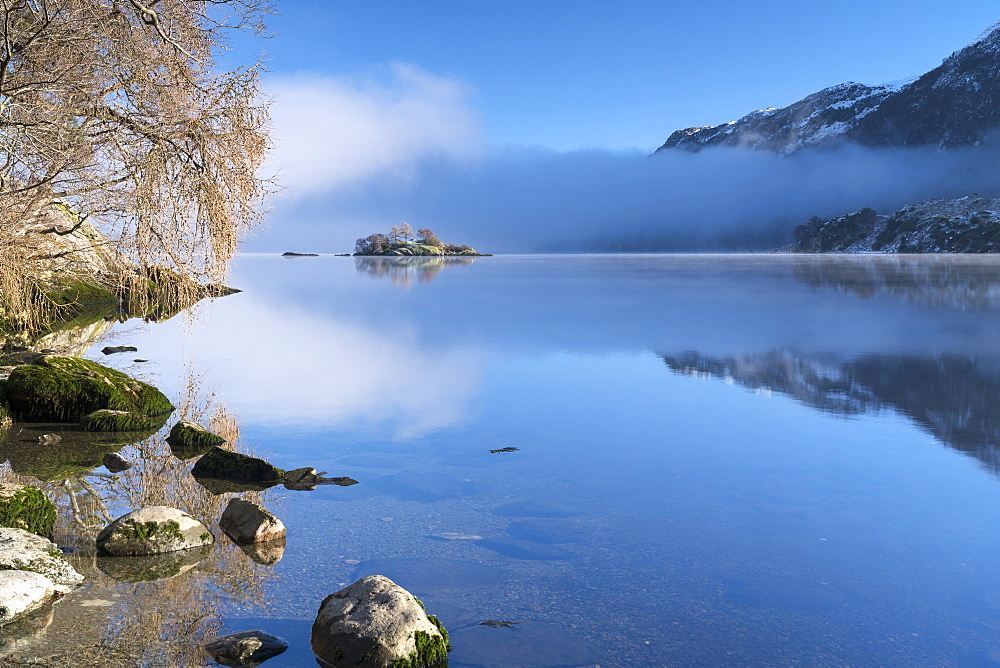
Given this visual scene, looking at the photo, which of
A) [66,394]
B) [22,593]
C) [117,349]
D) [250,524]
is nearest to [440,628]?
[250,524]

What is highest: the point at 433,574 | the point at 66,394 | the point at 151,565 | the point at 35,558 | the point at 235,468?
the point at 66,394

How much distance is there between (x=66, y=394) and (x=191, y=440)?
3.69 meters

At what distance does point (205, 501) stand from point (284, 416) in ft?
19.5

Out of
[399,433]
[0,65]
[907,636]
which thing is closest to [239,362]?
[399,433]

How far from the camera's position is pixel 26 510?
901 cm

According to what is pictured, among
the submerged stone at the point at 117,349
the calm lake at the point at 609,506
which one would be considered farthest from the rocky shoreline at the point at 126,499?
the submerged stone at the point at 117,349

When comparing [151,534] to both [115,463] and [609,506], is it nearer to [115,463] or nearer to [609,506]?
[115,463]

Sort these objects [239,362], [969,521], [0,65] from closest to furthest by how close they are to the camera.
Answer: [969,521] < [0,65] < [239,362]

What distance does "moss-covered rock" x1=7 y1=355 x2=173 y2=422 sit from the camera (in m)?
15.2

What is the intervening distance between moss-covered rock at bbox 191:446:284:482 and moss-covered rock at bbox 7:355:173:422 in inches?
170

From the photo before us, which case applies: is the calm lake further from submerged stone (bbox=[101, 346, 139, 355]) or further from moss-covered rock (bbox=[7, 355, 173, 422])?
moss-covered rock (bbox=[7, 355, 173, 422])

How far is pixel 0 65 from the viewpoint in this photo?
489 inches

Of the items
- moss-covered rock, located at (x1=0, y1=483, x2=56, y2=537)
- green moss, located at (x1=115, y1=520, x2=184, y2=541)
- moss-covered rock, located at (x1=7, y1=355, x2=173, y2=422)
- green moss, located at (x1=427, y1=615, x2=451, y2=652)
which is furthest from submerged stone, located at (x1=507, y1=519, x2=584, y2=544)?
moss-covered rock, located at (x1=7, y1=355, x2=173, y2=422)

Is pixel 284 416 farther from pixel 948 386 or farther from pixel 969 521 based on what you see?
pixel 948 386
